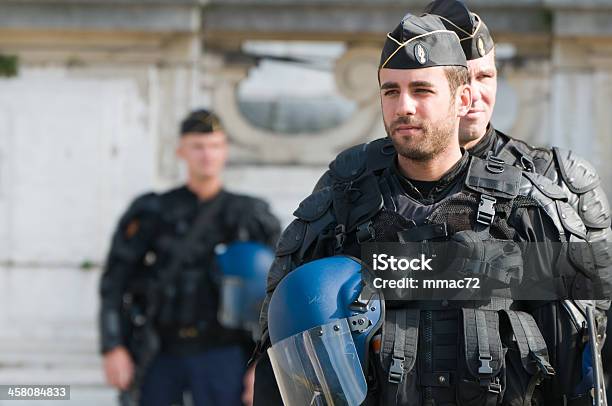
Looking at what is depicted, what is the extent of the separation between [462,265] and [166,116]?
4.29 meters

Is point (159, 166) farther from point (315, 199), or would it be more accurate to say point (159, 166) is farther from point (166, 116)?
point (315, 199)

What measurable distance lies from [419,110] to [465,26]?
3.00 feet

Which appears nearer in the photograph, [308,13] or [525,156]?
[525,156]

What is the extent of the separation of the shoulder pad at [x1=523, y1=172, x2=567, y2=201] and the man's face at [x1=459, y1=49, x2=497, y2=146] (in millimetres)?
391

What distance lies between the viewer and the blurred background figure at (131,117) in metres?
7.84

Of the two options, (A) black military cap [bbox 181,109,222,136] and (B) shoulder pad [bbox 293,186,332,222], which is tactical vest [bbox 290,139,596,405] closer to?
(B) shoulder pad [bbox 293,186,332,222]

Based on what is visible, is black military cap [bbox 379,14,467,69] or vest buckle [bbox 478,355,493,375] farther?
black military cap [bbox 379,14,467,69]

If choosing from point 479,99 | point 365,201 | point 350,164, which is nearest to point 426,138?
point 365,201

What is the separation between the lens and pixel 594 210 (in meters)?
4.28

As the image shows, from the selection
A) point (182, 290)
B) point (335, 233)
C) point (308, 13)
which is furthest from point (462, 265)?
point (308, 13)

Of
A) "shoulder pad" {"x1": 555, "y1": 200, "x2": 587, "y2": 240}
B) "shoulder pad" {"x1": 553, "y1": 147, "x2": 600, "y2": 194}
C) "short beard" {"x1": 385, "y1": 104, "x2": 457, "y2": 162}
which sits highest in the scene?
"short beard" {"x1": 385, "y1": 104, "x2": 457, "y2": 162}

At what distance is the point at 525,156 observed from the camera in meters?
4.25

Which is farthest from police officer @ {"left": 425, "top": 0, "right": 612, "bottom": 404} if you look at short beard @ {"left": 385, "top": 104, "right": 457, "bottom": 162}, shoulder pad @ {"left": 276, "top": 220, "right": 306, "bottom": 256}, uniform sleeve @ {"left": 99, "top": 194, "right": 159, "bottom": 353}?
uniform sleeve @ {"left": 99, "top": 194, "right": 159, "bottom": 353}

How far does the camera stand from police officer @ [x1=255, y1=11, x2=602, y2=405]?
3811 millimetres
